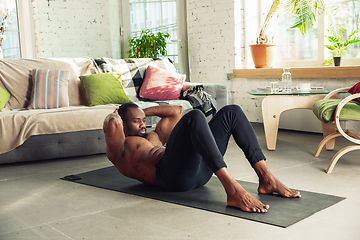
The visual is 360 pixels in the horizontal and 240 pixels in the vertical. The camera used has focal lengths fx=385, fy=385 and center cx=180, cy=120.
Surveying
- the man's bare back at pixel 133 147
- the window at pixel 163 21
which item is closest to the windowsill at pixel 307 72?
the window at pixel 163 21

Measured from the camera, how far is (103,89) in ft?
12.8

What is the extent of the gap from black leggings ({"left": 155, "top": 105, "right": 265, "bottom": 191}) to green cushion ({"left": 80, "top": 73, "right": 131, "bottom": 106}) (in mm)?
1883

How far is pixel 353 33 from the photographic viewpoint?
424 centimetres

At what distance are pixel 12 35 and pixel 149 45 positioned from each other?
6.71 ft

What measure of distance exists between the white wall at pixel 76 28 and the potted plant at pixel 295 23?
2.52 meters

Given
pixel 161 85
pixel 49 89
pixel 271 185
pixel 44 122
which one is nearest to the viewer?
pixel 271 185

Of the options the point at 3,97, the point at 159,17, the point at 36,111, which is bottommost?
the point at 36,111

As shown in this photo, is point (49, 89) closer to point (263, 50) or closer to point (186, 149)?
point (186, 149)

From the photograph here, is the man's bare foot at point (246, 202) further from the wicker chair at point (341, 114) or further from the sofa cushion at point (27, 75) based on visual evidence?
the sofa cushion at point (27, 75)

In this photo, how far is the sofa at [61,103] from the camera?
320cm

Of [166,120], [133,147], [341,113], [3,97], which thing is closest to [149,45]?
[3,97]

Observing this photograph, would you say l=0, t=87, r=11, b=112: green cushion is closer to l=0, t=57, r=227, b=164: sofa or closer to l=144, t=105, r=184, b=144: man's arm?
l=0, t=57, r=227, b=164: sofa

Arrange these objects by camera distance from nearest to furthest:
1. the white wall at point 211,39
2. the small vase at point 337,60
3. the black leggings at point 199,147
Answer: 1. the black leggings at point 199,147
2. the small vase at point 337,60
3. the white wall at point 211,39

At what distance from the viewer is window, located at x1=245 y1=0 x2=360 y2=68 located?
429 cm
